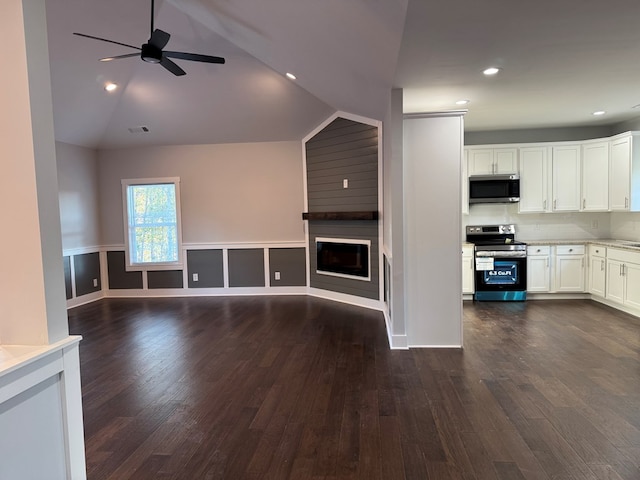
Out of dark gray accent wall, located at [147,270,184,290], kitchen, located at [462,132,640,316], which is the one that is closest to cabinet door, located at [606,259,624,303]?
kitchen, located at [462,132,640,316]

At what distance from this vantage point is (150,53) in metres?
3.33

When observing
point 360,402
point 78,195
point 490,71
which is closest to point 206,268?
point 78,195

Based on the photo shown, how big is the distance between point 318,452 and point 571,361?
2.60m

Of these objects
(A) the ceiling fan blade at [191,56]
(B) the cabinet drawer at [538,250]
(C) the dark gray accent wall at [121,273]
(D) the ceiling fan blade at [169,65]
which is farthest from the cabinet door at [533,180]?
(C) the dark gray accent wall at [121,273]

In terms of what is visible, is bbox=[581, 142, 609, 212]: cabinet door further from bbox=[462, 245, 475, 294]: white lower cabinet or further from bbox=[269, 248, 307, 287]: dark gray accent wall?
bbox=[269, 248, 307, 287]: dark gray accent wall

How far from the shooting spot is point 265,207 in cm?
667

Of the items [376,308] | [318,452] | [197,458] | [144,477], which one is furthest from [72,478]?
[376,308]

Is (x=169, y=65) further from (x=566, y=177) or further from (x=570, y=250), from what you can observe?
(x=570, y=250)

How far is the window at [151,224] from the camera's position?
22.3 ft

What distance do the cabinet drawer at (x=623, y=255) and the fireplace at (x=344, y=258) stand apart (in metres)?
3.19

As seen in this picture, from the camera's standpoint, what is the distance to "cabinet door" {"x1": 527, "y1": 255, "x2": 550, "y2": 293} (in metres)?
5.66

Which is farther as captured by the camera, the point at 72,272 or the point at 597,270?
the point at 72,272

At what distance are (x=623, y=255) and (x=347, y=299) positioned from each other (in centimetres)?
367

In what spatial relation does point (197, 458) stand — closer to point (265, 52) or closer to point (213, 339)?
point (213, 339)
